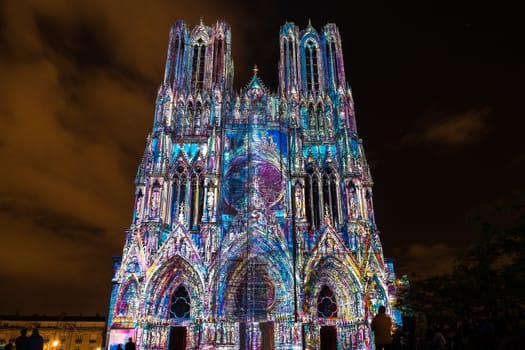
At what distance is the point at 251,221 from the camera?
27422 millimetres

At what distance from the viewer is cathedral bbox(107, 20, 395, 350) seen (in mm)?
25453

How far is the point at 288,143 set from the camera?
31250mm

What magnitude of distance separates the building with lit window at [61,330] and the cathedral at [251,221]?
38350mm

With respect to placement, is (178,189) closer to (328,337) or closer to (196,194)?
(196,194)

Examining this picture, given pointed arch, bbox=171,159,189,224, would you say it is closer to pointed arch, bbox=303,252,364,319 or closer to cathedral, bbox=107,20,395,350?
cathedral, bbox=107,20,395,350

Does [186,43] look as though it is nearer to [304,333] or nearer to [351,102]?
[351,102]

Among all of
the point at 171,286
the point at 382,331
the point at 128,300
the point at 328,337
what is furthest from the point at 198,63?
the point at 382,331

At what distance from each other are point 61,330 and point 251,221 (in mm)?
46807

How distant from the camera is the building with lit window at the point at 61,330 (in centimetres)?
5925

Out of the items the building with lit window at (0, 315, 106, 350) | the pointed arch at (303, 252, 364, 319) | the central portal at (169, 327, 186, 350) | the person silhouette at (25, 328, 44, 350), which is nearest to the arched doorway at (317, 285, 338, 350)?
the pointed arch at (303, 252, 364, 319)

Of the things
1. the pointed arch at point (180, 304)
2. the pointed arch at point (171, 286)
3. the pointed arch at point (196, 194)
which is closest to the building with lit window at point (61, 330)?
the pointed arch at point (196, 194)

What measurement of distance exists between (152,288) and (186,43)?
20.7 metres

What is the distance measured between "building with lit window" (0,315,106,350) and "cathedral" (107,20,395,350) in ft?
126

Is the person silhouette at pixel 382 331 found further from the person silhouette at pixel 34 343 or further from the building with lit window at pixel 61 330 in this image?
the building with lit window at pixel 61 330
